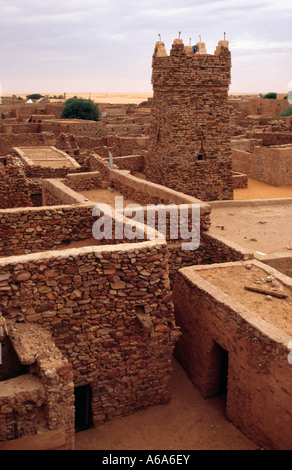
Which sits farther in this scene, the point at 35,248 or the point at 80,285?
the point at 35,248

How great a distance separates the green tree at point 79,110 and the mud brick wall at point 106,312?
4390 centimetres

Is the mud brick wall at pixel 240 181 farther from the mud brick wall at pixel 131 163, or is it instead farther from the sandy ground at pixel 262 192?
the mud brick wall at pixel 131 163

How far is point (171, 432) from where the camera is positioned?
263 inches

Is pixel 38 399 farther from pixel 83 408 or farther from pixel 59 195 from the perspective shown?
pixel 59 195

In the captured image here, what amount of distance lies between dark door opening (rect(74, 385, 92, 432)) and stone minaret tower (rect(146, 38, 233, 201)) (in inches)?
390

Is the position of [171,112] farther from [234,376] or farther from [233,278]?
[234,376]

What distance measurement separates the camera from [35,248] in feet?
27.5

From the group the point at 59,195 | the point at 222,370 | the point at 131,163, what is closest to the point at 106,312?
the point at 222,370

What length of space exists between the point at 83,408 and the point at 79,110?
147 feet

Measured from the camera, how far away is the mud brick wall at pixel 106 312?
5840 millimetres

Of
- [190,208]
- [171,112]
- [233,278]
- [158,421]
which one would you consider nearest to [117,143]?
[171,112]

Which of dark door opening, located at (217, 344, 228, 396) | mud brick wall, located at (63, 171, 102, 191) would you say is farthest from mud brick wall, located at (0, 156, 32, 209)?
dark door opening, located at (217, 344, 228, 396)
